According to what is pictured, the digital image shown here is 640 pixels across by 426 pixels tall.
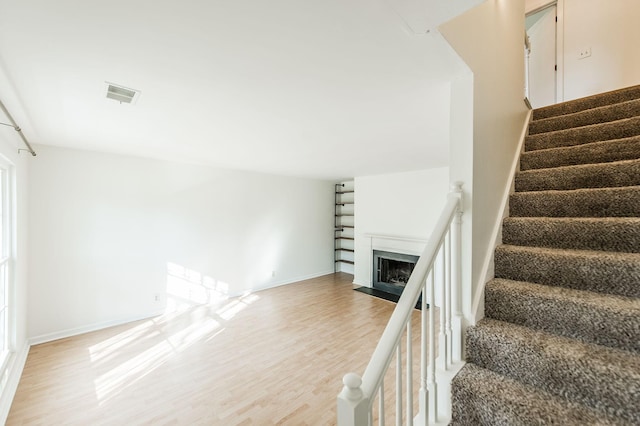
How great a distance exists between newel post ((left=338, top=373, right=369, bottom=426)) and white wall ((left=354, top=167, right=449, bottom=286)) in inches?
158

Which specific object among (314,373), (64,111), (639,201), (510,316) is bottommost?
(314,373)

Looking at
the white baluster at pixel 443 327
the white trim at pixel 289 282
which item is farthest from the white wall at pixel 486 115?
the white trim at pixel 289 282

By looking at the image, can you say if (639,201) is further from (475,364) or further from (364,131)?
(364,131)

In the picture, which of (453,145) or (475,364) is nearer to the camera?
(475,364)

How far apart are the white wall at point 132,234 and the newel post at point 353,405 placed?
3.85 metres

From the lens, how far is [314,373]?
98.0 inches

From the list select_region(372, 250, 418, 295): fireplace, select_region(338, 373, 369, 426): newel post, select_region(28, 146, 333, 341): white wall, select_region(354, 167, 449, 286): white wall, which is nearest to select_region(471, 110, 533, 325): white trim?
select_region(338, 373, 369, 426): newel post

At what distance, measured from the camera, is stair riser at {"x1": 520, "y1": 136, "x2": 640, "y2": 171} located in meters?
1.72

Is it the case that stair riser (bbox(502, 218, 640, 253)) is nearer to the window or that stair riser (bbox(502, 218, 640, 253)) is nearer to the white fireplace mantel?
the white fireplace mantel

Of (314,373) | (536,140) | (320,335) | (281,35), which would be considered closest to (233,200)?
(320,335)

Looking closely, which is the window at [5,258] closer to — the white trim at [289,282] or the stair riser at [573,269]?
the white trim at [289,282]

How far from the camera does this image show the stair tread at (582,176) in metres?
1.57

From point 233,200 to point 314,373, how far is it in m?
3.17

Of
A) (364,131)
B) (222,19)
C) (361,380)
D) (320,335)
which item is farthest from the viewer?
(320,335)
